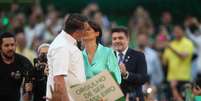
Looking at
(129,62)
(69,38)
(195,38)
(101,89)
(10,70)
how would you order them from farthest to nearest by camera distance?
(195,38) → (129,62) → (10,70) → (101,89) → (69,38)

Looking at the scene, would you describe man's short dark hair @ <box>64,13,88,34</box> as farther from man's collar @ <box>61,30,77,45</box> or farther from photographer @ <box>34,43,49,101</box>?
photographer @ <box>34,43,49,101</box>

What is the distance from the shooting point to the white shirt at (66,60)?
1213cm

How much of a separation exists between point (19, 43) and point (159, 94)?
3.25 m

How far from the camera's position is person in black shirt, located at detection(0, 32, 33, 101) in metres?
14.3

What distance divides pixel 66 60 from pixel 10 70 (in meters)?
2.45

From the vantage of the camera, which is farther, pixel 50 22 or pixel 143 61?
pixel 50 22

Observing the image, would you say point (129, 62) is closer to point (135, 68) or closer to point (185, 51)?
point (135, 68)

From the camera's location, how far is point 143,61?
14.6 m

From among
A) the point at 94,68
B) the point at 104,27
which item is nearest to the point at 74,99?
the point at 94,68

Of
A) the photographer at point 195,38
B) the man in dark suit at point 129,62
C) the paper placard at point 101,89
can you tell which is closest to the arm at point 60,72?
the paper placard at point 101,89

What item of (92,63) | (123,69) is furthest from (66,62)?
(123,69)

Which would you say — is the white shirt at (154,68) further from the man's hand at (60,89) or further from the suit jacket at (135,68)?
the man's hand at (60,89)

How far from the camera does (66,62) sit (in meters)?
12.1

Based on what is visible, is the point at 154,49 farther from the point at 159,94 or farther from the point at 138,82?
the point at 138,82
